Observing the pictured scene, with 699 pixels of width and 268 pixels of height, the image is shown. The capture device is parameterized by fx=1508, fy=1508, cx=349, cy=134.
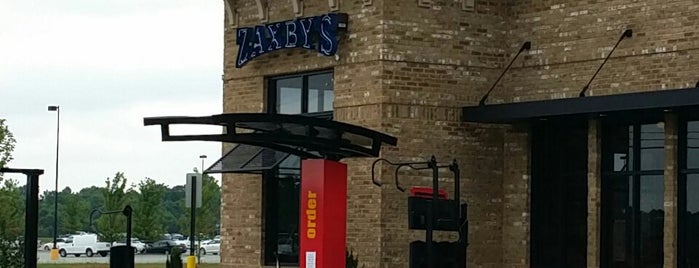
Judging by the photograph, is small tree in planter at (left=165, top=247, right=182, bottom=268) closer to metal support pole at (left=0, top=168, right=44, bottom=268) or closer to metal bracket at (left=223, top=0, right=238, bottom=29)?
metal bracket at (left=223, top=0, right=238, bottom=29)

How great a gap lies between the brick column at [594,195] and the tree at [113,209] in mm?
54591

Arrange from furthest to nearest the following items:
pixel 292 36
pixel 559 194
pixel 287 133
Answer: pixel 292 36
pixel 559 194
pixel 287 133

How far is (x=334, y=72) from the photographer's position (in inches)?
1022

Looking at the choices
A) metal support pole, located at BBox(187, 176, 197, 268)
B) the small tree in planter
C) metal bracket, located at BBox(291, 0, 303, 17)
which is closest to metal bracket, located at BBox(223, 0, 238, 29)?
metal bracket, located at BBox(291, 0, 303, 17)

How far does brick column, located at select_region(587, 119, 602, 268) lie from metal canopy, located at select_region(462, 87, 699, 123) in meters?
0.95

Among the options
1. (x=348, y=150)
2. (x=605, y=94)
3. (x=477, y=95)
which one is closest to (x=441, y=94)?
(x=477, y=95)

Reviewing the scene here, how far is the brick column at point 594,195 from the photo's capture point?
24297mm

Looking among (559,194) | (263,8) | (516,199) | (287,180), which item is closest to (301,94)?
(287,180)

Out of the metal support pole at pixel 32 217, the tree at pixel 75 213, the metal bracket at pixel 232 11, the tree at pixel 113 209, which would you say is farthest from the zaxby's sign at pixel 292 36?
the tree at pixel 75 213

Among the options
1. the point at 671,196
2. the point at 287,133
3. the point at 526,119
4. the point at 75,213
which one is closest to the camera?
the point at 287,133

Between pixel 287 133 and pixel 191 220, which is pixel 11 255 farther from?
pixel 287 133

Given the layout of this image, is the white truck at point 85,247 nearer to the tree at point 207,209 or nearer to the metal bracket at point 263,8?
the tree at point 207,209

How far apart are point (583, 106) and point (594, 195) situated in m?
1.80

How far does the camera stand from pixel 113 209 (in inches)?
3068
